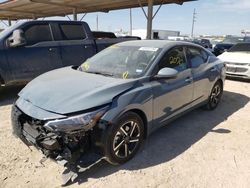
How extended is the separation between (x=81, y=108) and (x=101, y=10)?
16.5 metres

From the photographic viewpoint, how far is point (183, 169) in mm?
3256

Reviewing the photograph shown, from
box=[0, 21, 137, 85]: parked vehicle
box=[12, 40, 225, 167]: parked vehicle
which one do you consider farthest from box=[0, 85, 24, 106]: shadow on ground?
box=[12, 40, 225, 167]: parked vehicle

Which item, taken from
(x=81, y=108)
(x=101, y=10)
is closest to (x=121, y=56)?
(x=81, y=108)

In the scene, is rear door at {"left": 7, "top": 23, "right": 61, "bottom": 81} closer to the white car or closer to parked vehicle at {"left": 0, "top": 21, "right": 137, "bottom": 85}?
parked vehicle at {"left": 0, "top": 21, "right": 137, "bottom": 85}

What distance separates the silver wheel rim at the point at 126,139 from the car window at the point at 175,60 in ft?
3.49

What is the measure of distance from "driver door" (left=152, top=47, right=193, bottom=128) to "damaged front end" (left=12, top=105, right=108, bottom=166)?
3.46ft

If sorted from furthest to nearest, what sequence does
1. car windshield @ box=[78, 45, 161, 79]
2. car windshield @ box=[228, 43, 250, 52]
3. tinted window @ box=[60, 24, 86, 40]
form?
car windshield @ box=[228, 43, 250, 52] → tinted window @ box=[60, 24, 86, 40] → car windshield @ box=[78, 45, 161, 79]

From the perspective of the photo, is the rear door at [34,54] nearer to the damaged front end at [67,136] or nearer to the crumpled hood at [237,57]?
the damaged front end at [67,136]

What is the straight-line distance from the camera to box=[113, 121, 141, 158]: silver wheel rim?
315 cm

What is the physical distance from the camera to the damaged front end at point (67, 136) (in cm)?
273

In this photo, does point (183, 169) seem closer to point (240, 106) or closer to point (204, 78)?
Answer: point (204, 78)

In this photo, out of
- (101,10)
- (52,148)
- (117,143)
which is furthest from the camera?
(101,10)

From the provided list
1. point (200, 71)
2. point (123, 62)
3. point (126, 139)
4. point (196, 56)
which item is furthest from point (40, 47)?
point (126, 139)

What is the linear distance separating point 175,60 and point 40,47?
11.8ft
